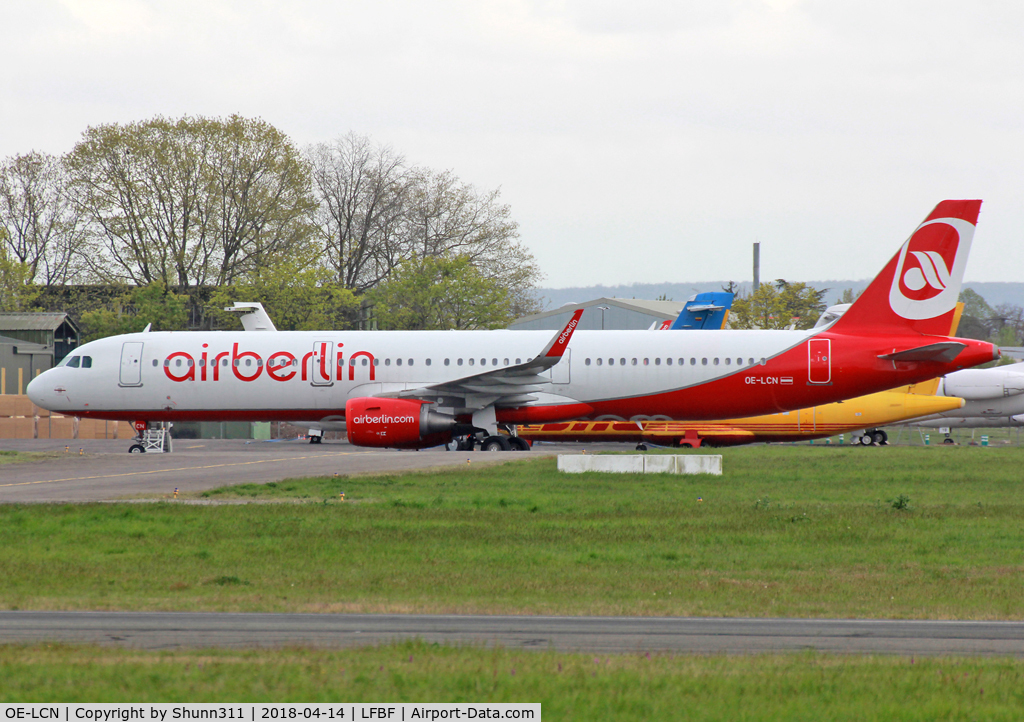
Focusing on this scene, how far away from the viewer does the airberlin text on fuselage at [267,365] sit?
3241 cm

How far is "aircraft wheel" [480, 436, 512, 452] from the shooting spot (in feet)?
107

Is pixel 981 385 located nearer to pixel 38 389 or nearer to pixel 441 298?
pixel 441 298

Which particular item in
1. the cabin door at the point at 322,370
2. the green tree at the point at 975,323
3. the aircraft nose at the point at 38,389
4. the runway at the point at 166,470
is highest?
the green tree at the point at 975,323

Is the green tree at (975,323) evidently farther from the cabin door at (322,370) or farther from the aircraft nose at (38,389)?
the aircraft nose at (38,389)

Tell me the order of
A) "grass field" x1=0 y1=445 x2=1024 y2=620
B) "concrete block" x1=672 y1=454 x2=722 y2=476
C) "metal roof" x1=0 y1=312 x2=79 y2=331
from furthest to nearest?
"metal roof" x1=0 y1=312 x2=79 y2=331
"concrete block" x1=672 y1=454 x2=722 y2=476
"grass field" x1=0 y1=445 x2=1024 y2=620

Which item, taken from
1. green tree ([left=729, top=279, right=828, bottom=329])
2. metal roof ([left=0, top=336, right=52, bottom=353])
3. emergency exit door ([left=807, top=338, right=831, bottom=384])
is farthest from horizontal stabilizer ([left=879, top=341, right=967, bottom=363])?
green tree ([left=729, top=279, right=828, bottom=329])

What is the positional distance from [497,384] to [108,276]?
48137mm

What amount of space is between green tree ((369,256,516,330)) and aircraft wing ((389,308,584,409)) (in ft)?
123

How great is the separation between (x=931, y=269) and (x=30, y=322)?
51.6 m

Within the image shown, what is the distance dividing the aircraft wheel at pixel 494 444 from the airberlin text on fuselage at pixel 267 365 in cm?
383

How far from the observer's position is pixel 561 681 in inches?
290

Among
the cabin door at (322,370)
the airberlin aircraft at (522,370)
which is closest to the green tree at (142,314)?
the airberlin aircraft at (522,370)

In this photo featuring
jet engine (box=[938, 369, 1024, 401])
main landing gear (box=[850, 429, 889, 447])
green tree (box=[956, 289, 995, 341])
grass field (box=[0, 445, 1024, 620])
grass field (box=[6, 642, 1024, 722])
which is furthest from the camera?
green tree (box=[956, 289, 995, 341])

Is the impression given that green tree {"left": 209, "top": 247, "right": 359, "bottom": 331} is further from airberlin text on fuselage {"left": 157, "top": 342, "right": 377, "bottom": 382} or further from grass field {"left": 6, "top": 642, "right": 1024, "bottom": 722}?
grass field {"left": 6, "top": 642, "right": 1024, "bottom": 722}
